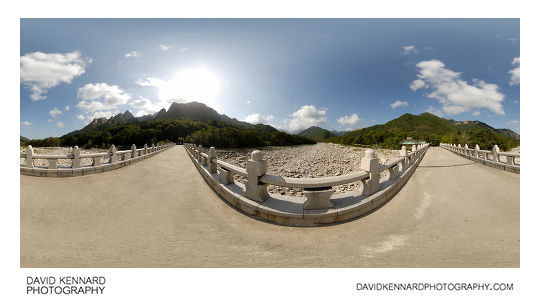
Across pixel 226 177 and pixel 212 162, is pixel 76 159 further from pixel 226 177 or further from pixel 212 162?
pixel 226 177

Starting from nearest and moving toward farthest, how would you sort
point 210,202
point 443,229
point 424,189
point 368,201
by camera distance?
point 443,229 < point 368,201 < point 210,202 < point 424,189

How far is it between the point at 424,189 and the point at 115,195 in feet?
32.6

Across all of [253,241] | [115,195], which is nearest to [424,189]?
[253,241]

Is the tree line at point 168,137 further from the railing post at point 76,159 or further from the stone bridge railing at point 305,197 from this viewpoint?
the stone bridge railing at point 305,197

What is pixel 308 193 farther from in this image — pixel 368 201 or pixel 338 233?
pixel 368 201

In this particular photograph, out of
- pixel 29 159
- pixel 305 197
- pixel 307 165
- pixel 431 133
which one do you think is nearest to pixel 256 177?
pixel 305 197

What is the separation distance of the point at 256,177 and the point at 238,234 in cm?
128

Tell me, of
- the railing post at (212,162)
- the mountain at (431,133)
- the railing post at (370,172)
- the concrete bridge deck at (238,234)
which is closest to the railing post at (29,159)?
the concrete bridge deck at (238,234)

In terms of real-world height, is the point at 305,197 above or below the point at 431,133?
below

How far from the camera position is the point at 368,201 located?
4.54 meters

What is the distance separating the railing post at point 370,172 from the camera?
4.92 metres

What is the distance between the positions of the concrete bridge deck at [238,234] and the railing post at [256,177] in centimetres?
63

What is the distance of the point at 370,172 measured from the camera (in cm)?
491

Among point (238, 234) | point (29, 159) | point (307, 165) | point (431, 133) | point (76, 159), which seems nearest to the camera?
point (238, 234)
